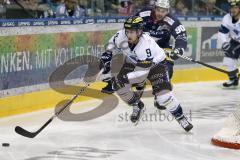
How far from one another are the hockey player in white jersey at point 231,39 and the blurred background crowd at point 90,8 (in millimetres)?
1577

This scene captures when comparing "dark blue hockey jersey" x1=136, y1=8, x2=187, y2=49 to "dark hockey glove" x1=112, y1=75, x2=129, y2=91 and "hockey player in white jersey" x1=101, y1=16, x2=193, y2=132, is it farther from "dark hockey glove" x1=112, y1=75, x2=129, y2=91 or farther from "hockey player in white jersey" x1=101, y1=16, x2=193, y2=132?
"dark hockey glove" x1=112, y1=75, x2=129, y2=91

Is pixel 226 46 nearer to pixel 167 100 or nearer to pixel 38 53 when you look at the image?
pixel 38 53

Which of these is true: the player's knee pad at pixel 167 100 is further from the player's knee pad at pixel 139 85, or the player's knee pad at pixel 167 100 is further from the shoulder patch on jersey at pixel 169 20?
the shoulder patch on jersey at pixel 169 20

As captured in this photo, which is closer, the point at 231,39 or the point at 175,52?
the point at 175,52

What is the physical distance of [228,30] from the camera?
37.1ft

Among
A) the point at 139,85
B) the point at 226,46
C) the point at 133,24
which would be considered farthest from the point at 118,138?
the point at 226,46

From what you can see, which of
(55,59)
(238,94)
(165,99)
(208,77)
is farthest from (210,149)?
(208,77)

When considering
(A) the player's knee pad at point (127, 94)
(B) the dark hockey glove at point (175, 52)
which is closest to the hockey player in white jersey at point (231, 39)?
(B) the dark hockey glove at point (175, 52)

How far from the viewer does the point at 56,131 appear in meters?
7.32

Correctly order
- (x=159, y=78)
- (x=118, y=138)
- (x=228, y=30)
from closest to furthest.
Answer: (x=118, y=138), (x=159, y=78), (x=228, y=30)

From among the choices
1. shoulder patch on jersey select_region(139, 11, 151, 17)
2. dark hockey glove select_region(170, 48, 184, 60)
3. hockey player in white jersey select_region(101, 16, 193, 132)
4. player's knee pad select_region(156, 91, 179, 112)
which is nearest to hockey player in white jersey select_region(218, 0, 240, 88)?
shoulder patch on jersey select_region(139, 11, 151, 17)

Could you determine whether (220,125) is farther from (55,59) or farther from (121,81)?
(55,59)

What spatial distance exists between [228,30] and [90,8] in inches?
102

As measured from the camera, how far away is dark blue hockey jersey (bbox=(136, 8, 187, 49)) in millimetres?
8289
